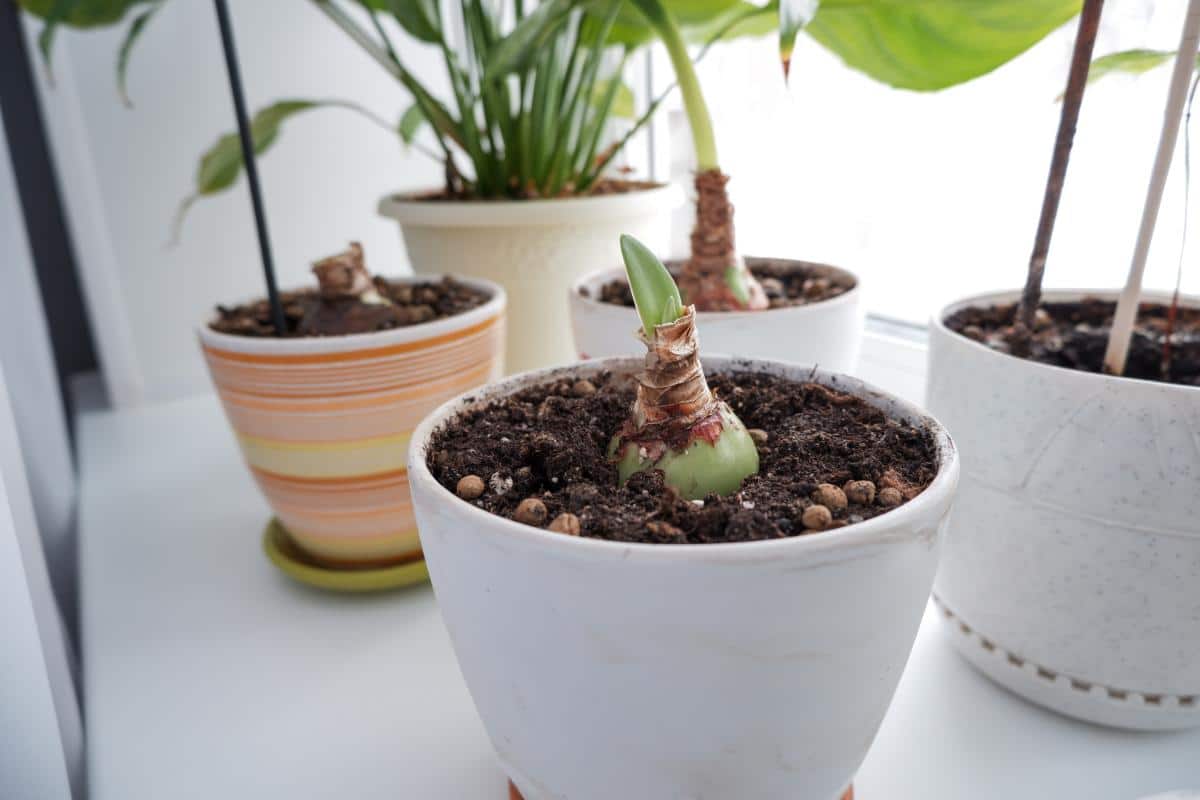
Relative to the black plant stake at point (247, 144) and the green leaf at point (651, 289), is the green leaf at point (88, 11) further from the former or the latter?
the green leaf at point (651, 289)

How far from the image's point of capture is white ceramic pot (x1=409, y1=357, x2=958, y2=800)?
0.26 m

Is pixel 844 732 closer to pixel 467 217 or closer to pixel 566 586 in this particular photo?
pixel 566 586

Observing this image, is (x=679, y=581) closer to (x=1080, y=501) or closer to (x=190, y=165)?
(x=1080, y=501)

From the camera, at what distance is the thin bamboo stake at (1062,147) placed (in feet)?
1.37

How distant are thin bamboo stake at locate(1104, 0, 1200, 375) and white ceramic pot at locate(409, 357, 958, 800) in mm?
189

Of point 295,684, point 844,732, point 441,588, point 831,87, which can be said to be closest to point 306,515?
point 295,684

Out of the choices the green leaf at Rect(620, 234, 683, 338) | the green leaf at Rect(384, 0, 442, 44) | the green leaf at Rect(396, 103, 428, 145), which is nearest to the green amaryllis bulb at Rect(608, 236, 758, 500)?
the green leaf at Rect(620, 234, 683, 338)

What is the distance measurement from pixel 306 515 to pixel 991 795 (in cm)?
44

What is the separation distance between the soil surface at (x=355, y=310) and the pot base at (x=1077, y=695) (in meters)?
0.41

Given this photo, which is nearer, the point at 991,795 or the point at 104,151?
the point at 991,795

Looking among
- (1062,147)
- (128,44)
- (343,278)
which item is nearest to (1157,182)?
(1062,147)

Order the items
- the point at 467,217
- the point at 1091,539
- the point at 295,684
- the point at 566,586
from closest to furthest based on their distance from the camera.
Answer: the point at 566,586
the point at 1091,539
the point at 295,684
the point at 467,217

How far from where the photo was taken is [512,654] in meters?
0.29

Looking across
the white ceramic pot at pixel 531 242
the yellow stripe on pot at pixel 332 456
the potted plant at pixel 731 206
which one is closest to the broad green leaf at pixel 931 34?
the potted plant at pixel 731 206
